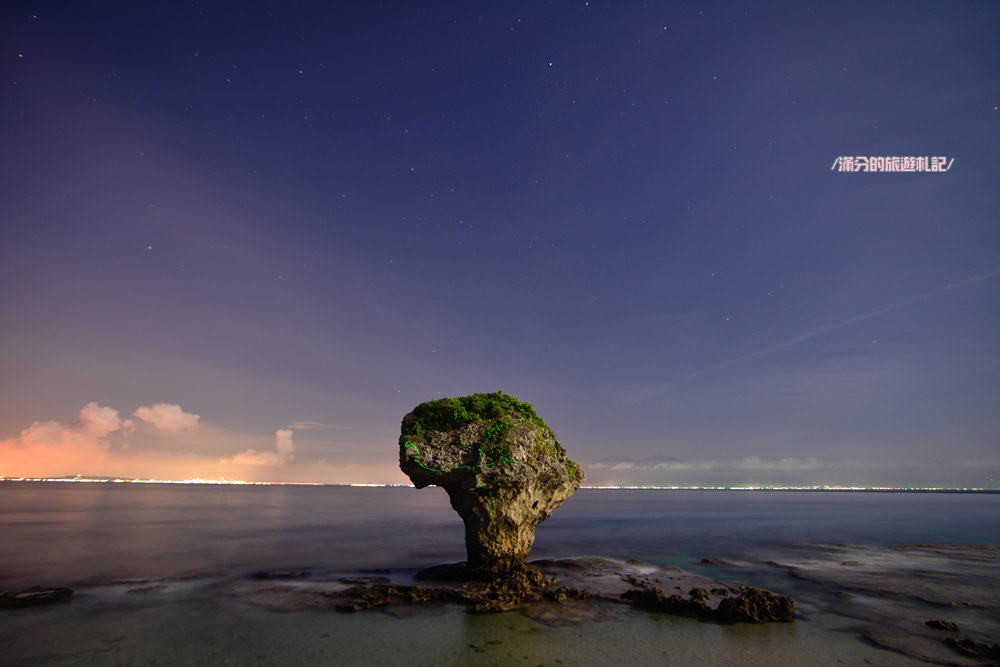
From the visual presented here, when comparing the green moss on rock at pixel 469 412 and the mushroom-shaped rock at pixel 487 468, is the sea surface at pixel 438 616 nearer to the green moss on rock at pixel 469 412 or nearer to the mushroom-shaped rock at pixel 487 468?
the mushroom-shaped rock at pixel 487 468

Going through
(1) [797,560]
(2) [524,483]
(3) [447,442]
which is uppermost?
(3) [447,442]

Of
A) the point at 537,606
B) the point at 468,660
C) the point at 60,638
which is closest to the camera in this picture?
the point at 468,660

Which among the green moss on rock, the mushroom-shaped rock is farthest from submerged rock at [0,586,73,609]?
the green moss on rock

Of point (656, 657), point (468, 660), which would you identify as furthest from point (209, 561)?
point (656, 657)

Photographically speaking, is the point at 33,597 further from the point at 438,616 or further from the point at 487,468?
the point at 487,468

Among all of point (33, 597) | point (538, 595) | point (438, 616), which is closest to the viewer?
point (438, 616)

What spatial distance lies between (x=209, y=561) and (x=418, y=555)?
39.6ft

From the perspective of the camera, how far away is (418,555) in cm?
3080

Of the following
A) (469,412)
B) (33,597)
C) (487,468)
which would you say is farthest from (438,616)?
(33,597)

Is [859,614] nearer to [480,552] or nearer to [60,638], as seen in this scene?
[480,552]

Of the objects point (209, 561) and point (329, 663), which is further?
point (209, 561)

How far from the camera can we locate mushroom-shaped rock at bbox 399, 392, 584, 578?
20500 mm

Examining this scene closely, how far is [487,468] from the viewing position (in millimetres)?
20219

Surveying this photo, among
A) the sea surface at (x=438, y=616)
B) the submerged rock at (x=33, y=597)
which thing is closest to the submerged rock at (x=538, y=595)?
the sea surface at (x=438, y=616)
